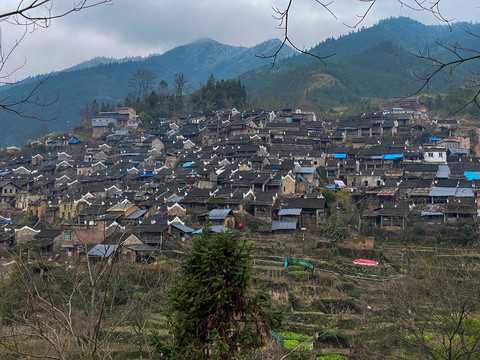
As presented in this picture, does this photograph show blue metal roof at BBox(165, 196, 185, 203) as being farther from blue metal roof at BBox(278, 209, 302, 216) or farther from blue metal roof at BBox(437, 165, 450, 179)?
blue metal roof at BBox(437, 165, 450, 179)

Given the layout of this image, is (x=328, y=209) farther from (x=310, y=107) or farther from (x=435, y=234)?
(x=310, y=107)

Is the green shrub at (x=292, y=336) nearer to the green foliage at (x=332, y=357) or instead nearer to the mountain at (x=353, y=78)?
the green foliage at (x=332, y=357)

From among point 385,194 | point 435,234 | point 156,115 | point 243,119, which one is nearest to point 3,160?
point 156,115

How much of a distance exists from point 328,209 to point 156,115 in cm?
3364

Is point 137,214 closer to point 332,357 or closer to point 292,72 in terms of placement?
point 332,357

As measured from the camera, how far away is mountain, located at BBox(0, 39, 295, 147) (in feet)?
326

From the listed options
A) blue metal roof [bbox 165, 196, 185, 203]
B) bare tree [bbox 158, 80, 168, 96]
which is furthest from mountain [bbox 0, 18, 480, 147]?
blue metal roof [bbox 165, 196, 185, 203]

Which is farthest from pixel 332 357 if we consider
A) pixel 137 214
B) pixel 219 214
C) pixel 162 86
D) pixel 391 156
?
pixel 162 86

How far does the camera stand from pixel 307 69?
76.0 meters

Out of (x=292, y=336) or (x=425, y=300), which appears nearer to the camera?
(x=292, y=336)

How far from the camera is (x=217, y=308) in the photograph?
619 centimetres

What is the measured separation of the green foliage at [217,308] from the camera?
20.2 feet

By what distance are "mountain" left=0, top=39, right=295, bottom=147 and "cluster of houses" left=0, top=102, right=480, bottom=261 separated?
119 feet

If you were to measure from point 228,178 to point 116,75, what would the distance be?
11876 cm
